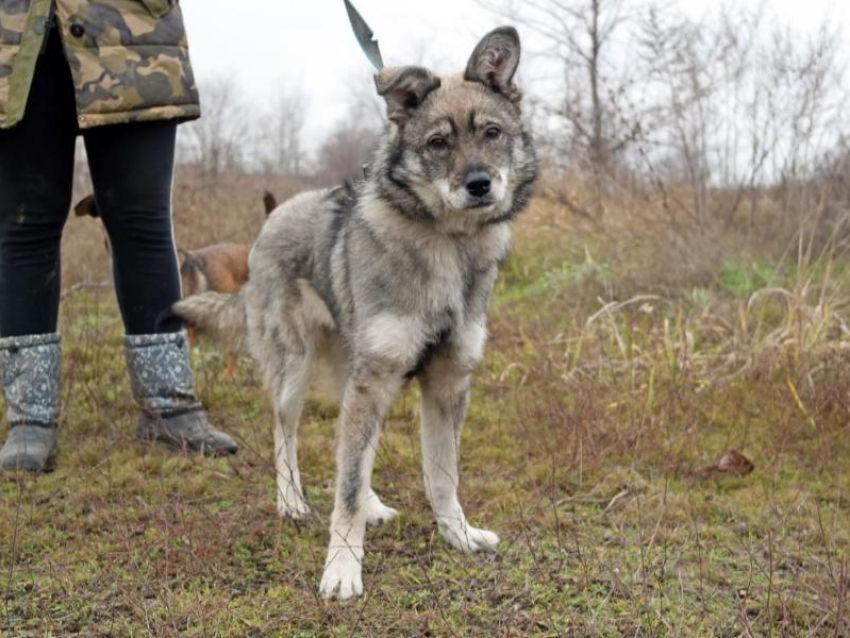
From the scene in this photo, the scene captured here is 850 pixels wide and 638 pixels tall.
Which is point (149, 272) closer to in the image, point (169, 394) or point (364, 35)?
point (169, 394)

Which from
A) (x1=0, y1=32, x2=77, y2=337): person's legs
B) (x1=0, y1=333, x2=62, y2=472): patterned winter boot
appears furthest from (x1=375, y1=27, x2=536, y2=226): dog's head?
(x1=0, y1=333, x2=62, y2=472): patterned winter boot

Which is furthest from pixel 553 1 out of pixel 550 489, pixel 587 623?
pixel 587 623

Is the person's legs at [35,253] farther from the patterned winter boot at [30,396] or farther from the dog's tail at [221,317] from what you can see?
the dog's tail at [221,317]

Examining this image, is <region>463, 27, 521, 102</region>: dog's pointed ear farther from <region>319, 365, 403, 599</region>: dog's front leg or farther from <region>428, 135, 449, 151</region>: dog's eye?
<region>319, 365, 403, 599</region>: dog's front leg

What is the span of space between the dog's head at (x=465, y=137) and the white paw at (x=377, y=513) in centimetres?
107

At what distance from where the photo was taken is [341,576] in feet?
8.55

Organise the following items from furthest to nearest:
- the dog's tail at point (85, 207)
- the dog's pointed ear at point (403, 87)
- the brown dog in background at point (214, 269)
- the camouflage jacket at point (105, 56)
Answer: the brown dog in background at point (214, 269)
the dog's tail at point (85, 207)
the camouflage jacket at point (105, 56)
the dog's pointed ear at point (403, 87)

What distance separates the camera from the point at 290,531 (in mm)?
3078

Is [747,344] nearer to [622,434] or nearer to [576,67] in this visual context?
[622,434]

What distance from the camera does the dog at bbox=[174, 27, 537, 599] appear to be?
2.72 meters

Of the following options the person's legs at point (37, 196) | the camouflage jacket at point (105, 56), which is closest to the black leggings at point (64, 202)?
the person's legs at point (37, 196)

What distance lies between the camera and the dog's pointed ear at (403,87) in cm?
281

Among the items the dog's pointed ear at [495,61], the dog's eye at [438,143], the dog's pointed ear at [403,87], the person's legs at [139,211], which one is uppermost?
the dog's pointed ear at [495,61]

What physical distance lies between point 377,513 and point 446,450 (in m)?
0.38
